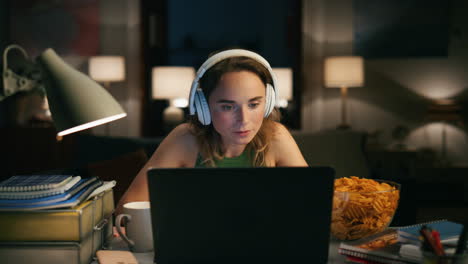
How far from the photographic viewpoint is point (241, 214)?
84cm

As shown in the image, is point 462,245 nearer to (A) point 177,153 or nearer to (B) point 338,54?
(A) point 177,153

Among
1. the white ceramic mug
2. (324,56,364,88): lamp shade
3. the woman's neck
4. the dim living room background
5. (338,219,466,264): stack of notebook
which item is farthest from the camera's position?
the dim living room background

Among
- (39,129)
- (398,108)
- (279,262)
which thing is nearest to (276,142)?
(279,262)

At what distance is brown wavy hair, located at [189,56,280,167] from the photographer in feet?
4.52

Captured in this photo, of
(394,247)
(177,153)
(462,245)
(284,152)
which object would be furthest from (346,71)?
(462,245)

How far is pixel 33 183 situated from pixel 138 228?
24 centimetres

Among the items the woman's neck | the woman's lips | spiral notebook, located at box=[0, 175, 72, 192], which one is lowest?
the woman's neck

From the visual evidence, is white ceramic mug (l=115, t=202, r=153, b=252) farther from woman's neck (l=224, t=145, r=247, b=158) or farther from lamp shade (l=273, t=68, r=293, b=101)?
lamp shade (l=273, t=68, r=293, b=101)

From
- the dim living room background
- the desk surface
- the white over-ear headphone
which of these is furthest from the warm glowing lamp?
the desk surface

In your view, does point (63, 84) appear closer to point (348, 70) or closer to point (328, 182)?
point (328, 182)

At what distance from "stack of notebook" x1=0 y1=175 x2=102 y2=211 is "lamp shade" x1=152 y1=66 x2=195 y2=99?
4022mm

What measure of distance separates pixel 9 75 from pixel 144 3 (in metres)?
4.76

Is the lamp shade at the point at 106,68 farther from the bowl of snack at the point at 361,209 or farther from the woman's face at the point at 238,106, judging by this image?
the bowl of snack at the point at 361,209

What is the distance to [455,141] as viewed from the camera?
546 cm
